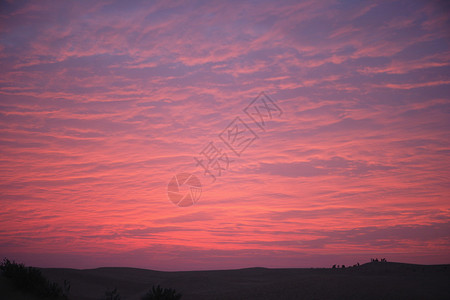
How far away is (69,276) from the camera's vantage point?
23766 millimetres

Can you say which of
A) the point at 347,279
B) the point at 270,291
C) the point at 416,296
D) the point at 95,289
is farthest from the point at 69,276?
the point at 416,296

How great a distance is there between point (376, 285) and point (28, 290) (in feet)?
43.5

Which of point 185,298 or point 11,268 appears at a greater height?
point 11,268

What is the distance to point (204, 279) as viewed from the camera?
2400cm

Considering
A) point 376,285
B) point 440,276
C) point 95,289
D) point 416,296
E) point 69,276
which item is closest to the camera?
point 416,296

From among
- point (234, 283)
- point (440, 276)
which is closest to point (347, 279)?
point (440, 276)

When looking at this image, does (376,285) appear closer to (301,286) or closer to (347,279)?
(347,279)

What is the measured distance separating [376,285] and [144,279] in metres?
16.4

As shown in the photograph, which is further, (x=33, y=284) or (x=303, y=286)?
(x=303, y=286)

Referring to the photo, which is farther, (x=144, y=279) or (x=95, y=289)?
(x=144, y=279)

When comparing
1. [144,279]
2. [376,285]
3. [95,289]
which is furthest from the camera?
[144,279]

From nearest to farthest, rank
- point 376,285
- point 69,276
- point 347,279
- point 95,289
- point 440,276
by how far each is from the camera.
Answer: point 376,285 < point 347,279 < point 440,276 < point 95,289 < point 69,276

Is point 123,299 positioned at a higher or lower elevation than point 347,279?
lower

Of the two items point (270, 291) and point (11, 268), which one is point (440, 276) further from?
point (11, 268)
